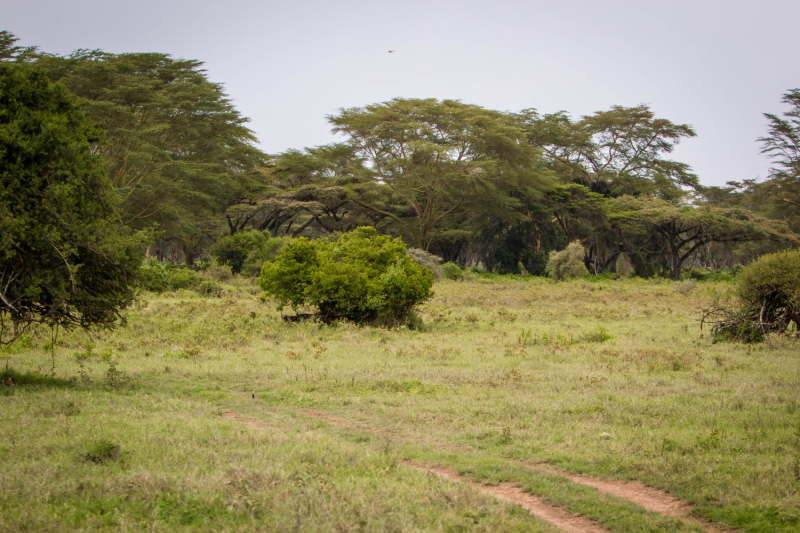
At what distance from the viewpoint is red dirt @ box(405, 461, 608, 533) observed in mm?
4312

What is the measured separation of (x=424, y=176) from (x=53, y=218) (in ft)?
105

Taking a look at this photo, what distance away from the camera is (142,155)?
30062 mm

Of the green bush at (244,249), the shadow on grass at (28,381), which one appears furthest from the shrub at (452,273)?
the shadow on grass at (28,381)

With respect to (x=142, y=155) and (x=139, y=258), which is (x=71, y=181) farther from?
(x=142, y=155)

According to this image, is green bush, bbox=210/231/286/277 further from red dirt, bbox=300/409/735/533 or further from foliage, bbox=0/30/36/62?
red dirt, bbox=300/409/735/533

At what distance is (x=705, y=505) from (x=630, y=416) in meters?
2.46

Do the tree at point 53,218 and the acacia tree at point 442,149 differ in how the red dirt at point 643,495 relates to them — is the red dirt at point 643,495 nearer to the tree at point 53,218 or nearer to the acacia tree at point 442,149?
the tree at point 53,218

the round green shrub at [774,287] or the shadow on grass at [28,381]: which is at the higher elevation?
the round green shrub at [774,287]

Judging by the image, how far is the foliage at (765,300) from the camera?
1202cm

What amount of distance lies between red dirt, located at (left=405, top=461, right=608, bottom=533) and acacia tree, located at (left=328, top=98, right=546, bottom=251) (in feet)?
107

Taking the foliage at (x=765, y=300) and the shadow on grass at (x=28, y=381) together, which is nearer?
the shadow on grass at (x=28, y=381)

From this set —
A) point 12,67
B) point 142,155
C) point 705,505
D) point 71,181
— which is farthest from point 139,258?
point 142,155

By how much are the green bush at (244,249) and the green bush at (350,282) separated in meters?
15.6

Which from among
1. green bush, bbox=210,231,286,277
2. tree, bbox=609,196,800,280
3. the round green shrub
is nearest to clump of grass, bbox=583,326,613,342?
the round green shrub
